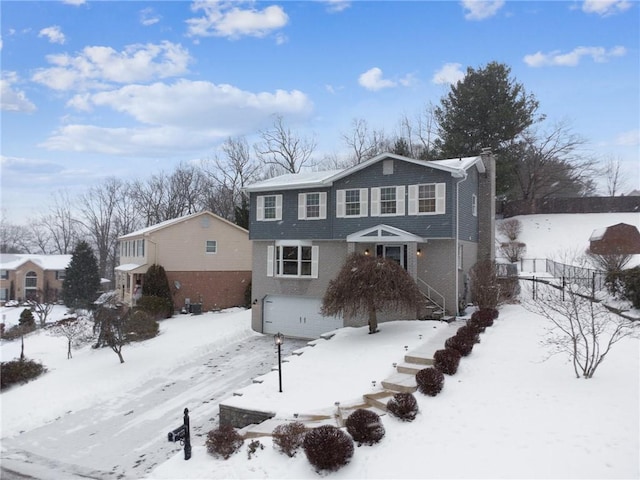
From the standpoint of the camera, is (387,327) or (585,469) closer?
(585,469)

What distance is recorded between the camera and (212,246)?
3022cm

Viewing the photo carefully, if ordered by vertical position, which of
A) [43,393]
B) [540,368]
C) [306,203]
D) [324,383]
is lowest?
[43,393]

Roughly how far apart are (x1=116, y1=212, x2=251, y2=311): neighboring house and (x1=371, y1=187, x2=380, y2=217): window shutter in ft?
47.1

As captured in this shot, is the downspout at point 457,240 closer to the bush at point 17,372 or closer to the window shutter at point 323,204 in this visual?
the window shutter at point 323,204

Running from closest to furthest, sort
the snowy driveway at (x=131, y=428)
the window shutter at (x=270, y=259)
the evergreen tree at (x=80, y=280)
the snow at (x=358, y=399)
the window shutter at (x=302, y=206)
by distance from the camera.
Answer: the snow at (x=358, y=399)
the snowy driveway at (x=131, y=428)
the window shutter at (x=302, y=206)
the window shutter at (x=270, y=259)
the evergreen tree at (x=80, y=280)

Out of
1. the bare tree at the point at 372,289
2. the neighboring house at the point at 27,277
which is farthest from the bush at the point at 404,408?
the neighboring house at the point at 27,277

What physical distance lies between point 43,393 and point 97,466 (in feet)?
24.5

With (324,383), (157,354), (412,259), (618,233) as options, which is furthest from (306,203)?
(618,233)

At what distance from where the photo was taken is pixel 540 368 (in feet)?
33.2

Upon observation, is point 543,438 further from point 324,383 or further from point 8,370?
point 8,370

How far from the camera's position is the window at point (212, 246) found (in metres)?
30.1

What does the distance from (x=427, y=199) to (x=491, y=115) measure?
1930 centimetres

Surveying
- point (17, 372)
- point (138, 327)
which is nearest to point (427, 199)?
point (138, 327)

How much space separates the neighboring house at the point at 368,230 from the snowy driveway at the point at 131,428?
13.9 feet
